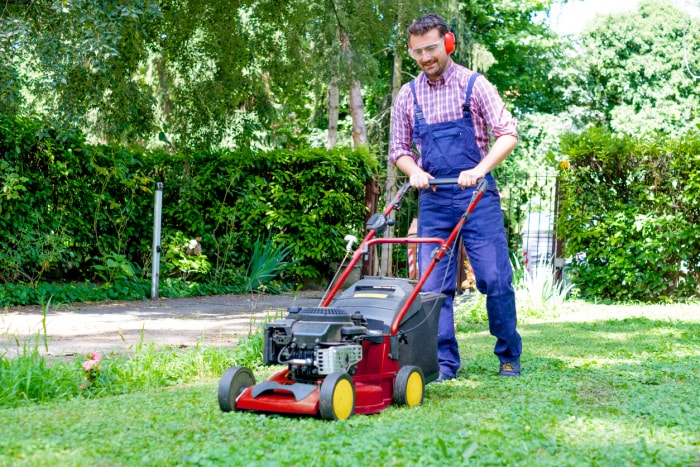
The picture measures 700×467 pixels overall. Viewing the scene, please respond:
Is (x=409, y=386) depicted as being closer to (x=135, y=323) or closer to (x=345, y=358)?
(x=345, y=358)

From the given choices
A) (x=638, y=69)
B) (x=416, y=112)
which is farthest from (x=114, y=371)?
(x=638, y=69)

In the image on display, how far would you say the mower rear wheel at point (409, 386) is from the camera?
12.2ft

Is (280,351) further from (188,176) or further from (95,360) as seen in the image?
(188,176)

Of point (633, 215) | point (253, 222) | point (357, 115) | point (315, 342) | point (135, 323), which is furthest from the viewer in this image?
point (357, 115)

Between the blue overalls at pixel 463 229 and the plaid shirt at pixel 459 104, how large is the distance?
1.4 inches

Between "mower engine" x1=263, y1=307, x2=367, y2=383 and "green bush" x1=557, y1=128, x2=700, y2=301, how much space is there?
22.1 ft

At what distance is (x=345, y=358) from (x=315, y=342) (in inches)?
5.9

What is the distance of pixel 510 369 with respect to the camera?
4719 millimetres

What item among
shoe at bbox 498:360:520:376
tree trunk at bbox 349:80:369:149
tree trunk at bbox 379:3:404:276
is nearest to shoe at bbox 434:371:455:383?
shoe at bbox 498:360:520:376

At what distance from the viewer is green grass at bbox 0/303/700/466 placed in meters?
2.76

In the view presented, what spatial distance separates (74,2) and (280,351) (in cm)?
470

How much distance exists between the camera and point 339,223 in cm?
1113

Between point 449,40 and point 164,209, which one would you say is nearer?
point 449,40

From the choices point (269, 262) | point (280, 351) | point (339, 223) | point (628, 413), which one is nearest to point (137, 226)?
point (269, 262)
